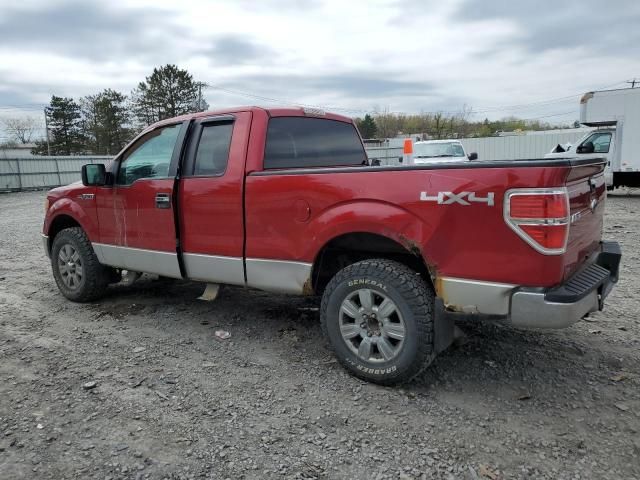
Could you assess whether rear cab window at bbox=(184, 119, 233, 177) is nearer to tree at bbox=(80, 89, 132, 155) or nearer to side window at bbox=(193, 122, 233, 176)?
side window at bbox=(193, 122, 233, 176)

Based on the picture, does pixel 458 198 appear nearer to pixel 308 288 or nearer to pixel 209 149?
pixel 308 288

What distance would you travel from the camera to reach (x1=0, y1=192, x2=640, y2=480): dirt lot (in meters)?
2.70

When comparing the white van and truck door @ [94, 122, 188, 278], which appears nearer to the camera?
truck door @ [94, 122, 188, 278]

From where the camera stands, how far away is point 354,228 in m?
3.44

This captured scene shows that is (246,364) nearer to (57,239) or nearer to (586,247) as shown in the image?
(586,247)

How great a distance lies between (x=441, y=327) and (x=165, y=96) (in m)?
51.6

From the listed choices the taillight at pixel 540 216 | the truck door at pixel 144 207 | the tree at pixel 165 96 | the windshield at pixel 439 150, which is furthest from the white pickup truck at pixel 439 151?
the tree at pixel 165 96

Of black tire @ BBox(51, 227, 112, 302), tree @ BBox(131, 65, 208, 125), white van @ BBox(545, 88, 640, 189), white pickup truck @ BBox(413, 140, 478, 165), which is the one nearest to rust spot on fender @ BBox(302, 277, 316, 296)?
black tire @ BBox(51, 227, 112, 302)

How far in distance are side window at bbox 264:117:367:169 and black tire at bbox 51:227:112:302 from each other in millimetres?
2500

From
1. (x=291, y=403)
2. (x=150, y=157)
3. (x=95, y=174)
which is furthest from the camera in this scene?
(x=95, y=174)

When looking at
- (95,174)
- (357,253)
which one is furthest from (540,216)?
(95,174)

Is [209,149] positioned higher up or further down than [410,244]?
higher up

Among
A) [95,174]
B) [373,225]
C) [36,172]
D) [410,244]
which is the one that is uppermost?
[95,174]

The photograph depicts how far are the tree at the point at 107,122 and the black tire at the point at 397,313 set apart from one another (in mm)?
51354
